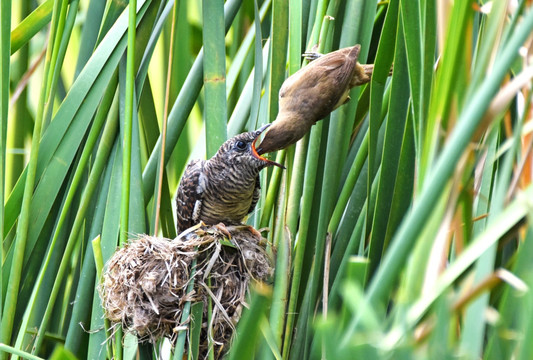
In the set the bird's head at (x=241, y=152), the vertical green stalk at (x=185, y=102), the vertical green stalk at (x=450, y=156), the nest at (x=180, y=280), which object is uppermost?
the vertical green stalk at (x=185, y=102)

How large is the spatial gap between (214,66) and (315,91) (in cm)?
28

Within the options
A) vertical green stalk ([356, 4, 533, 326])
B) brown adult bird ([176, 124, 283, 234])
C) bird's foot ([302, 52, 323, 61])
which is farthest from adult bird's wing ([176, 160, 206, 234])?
vertical green stalk ([356, 4, 533, 326])

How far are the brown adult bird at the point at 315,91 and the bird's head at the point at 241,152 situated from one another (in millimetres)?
274

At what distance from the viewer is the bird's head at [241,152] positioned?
1.78 meters

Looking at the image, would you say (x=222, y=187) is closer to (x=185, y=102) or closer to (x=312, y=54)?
(x=185, y=102)

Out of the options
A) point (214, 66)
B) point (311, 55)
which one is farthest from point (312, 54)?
point (214, 66)

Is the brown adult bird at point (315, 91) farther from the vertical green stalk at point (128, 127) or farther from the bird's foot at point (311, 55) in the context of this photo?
the vertical green stalk at point (128, 127)

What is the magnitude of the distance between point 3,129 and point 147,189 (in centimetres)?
38

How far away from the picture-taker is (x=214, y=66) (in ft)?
5.21

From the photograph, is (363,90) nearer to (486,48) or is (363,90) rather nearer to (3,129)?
(3,129)

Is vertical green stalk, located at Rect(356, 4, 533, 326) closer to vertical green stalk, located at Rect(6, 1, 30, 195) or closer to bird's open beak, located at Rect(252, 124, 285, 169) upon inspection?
bird's open beak, located at Rect(252, 124, 285, 169)

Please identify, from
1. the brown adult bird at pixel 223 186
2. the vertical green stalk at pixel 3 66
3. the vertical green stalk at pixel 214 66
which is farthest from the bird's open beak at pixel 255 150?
the vertical green stalk at pixel 3 66

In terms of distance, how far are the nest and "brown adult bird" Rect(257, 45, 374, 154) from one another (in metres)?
0.34

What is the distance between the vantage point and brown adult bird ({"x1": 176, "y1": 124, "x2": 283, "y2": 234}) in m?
1.82
